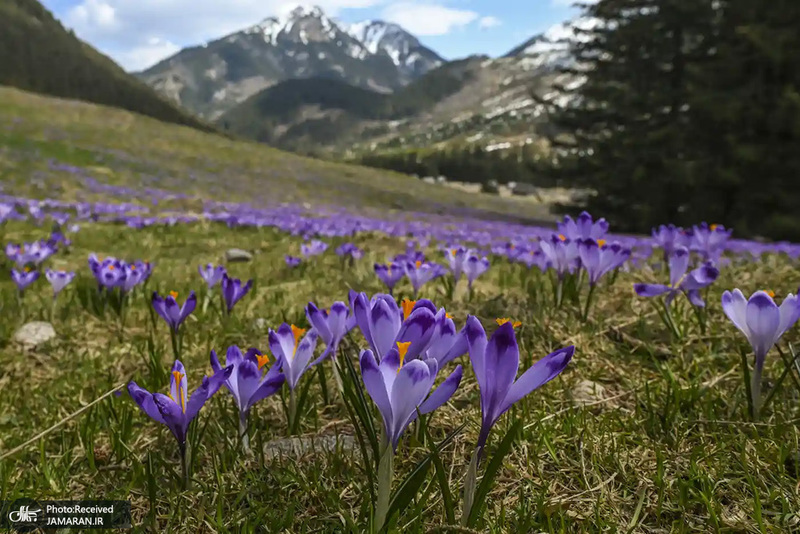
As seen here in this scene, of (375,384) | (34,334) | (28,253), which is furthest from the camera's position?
(28,253)

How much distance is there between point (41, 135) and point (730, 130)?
27.5 m

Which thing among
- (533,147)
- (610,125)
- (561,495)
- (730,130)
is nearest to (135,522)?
(561,495)

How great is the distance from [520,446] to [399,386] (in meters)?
0.87

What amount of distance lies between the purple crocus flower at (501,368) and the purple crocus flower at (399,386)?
0.23 feet

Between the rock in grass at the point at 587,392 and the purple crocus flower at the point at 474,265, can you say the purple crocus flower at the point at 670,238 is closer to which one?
the purple crocus flower at the point at 474,265

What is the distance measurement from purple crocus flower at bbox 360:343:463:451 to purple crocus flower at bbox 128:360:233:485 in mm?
532

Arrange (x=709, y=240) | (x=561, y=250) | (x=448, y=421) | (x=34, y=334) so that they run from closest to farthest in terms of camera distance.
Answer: (x=448, y=421) → (x=561, y=250) → (x=34, y=334) → (x=709, y=240)

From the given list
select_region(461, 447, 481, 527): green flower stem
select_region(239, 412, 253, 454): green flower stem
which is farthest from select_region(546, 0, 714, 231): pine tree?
select_region(461, 447, 481, 527): green flower stem

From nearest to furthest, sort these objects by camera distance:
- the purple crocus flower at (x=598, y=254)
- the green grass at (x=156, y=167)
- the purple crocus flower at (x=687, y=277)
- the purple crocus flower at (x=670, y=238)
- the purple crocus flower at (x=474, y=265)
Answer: the purple crocus flower at (x=687, y=277)
the purple crocus flower at (x=598, y=254)
the purple crocus flower at (x=474, y=265)
the purple crocus flower at (x=670, y=238)
the green grass at (x=156, y=167)

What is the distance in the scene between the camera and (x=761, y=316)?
1.54 m

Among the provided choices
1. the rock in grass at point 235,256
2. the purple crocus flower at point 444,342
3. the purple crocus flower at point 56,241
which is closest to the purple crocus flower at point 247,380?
the purple crocus flower at point 444,342

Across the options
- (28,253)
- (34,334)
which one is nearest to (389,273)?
(34,334)

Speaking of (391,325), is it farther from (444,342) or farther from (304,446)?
(304,446)

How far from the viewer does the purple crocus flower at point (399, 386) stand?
100 centimetres
